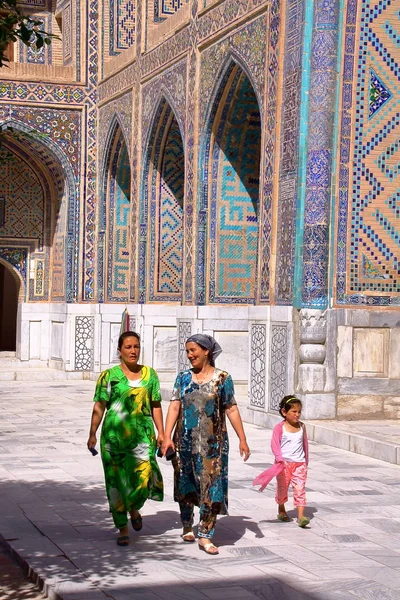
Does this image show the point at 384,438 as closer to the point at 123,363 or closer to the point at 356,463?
the point at 356,463

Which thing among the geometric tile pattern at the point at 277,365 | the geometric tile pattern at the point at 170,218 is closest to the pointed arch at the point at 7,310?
the geometric tile pattern at the point at 170,218

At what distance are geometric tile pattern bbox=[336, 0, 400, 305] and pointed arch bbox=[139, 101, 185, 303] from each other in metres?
5.61

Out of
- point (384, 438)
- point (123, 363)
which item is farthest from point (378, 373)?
point (123, 363)

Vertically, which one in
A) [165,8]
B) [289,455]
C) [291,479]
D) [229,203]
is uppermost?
[165,8]

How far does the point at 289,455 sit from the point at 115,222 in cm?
1214

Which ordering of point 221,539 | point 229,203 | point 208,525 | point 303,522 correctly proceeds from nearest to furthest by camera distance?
point 208,525
point 221,539
point 303,522
point 229,203

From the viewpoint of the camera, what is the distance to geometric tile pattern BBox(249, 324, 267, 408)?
11250 millimetres

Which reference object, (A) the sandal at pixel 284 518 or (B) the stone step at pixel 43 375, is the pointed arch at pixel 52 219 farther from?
(A) the sandal at pixel 284 518

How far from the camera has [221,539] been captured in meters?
5.59

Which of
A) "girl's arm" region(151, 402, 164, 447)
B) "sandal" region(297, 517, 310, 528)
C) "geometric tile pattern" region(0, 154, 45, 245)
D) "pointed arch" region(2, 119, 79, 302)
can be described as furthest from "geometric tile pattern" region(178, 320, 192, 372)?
"girl's arm" region(151, 402, 164, 447)

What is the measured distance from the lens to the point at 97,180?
18203mm

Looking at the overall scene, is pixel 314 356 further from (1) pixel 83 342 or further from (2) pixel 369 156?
(1) pixel 83 342

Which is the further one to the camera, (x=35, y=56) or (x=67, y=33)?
(x=35, y=56)

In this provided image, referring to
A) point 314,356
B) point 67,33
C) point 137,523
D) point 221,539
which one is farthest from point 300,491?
point 67,33
